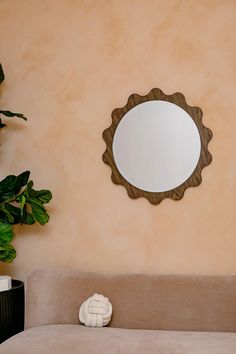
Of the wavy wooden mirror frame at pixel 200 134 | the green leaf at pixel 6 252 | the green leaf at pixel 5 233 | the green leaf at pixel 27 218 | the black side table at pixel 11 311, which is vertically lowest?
the black side table at pixel 11 311

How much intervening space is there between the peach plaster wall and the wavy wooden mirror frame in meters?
0.04

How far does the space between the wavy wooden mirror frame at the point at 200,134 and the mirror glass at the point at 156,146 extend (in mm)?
19

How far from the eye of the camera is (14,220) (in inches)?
105

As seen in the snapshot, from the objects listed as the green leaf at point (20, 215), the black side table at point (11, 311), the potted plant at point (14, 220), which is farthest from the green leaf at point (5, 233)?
the black side table at point (11, 311)

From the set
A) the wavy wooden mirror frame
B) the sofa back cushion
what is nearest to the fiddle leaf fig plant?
the sofa back cushion

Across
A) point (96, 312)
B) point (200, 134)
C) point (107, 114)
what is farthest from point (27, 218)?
point (200, 134)

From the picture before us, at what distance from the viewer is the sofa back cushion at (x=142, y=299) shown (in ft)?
7.74

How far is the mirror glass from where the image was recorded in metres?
2.70

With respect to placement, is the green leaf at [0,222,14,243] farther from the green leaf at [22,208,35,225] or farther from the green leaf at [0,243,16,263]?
the green leaf at [22,208,35,225]

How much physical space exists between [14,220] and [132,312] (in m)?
0.85

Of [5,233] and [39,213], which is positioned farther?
[39,213]

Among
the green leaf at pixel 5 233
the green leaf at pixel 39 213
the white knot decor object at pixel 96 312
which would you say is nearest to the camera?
the white knot decor object at pixel 96 312

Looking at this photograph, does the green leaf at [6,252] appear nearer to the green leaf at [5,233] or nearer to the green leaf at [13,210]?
the green leaf at [5,233]

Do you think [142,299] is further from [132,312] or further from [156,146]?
[156,146]
